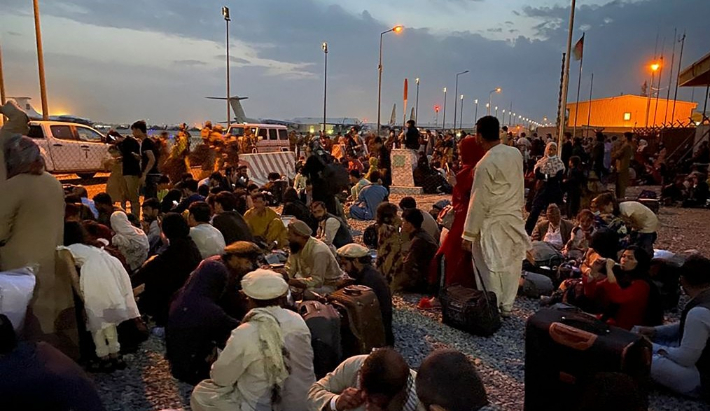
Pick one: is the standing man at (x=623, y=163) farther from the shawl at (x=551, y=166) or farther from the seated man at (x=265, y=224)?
the seated man at (x=265, y=224)

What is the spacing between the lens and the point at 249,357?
2.93m

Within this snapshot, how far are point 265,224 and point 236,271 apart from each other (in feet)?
9.53

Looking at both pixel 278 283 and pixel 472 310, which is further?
pixel 472 310

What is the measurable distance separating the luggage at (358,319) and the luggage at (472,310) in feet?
3.65

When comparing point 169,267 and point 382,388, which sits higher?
point 382,388

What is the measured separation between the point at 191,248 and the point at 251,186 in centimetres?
615

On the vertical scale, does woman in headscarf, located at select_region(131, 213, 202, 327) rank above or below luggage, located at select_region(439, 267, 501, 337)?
above

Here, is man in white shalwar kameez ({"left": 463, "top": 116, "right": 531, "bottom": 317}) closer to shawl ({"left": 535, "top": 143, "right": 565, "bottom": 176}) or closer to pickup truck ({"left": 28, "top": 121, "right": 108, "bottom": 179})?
shawl ({"left": 535, "top": 143, "right": 565, "bottom": 176})

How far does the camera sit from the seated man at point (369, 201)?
10766mm

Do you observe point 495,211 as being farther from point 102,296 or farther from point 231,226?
point 102,296

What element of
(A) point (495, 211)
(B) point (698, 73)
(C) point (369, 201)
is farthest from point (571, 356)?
(B) point (698, 73)

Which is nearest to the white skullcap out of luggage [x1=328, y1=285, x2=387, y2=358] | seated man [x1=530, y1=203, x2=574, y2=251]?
luggage [x1=328, y1=285, x2=387, y2=358]

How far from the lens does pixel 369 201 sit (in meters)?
10.7

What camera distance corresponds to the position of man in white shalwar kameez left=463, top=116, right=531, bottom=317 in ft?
16.3
